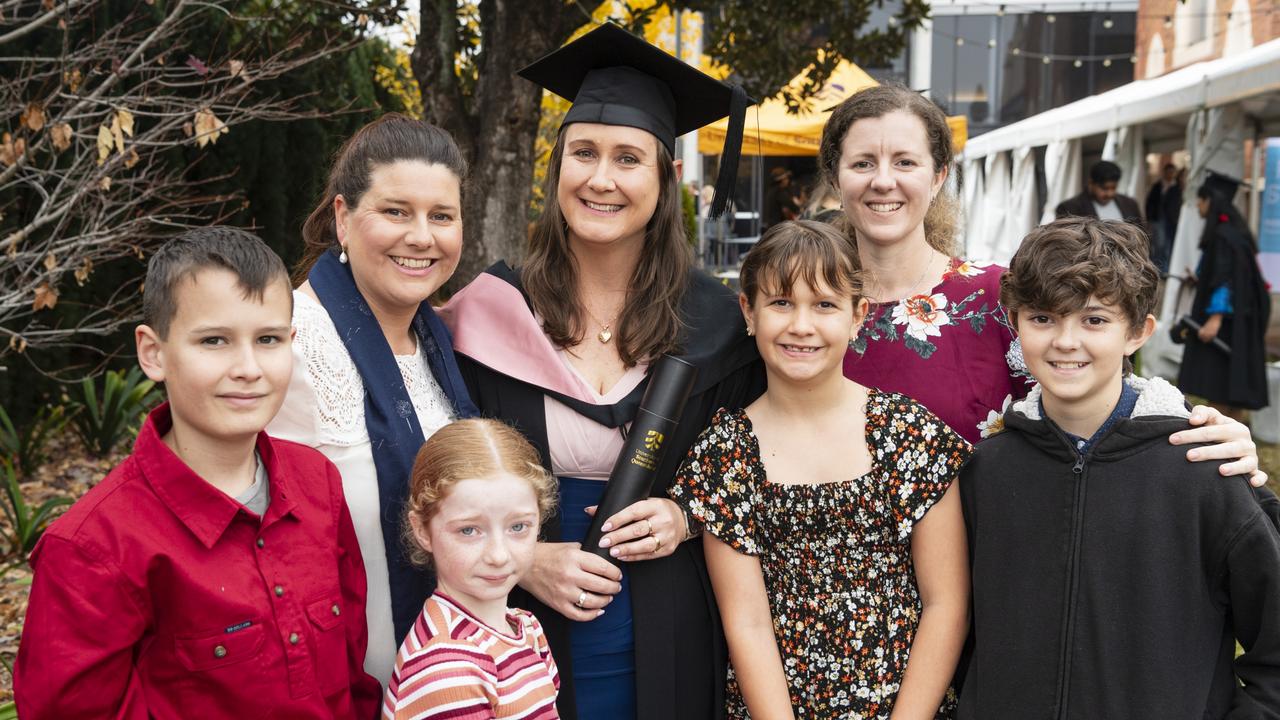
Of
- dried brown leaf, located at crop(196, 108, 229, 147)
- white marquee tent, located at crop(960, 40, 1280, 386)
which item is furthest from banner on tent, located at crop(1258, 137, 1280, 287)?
dried brown leaf, located at crop(196, 108, 229, 147)

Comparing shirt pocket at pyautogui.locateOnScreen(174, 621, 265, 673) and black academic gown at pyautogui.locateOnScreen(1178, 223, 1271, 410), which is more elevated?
shirt pocket at pyautogui.locateOnScreen(174, 621, 265, 673)

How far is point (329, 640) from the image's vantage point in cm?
188

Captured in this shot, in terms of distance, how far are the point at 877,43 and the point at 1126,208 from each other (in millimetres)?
3779

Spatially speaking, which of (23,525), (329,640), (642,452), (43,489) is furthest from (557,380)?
(43,489)

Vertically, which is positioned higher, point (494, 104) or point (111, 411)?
point (494, 104)

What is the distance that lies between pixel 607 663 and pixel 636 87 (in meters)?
1.37

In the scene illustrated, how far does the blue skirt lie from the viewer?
2328 mm

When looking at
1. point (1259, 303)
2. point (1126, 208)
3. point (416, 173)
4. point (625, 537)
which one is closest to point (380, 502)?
point (625, 537)

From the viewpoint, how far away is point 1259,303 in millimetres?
7402

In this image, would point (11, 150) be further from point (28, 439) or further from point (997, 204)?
point (997, 204)

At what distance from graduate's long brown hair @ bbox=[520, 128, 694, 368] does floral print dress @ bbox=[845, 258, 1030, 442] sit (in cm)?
46

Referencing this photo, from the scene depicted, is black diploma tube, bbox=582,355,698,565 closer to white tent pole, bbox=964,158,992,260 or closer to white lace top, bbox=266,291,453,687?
white lace top, bbox=266,291,453,687

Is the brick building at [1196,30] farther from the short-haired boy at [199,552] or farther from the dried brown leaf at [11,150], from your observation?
the short-haired boy at [199,552]

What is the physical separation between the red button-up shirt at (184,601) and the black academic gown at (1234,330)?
23.4 ft
